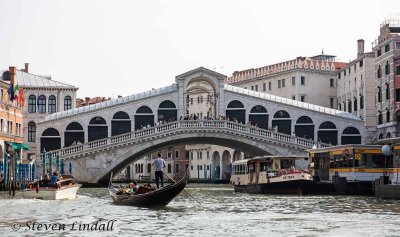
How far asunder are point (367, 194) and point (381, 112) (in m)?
15.2

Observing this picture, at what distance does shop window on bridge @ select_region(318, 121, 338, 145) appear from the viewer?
50.4 metres

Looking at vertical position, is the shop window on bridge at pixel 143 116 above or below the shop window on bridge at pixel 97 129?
above

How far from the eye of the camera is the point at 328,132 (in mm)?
50500

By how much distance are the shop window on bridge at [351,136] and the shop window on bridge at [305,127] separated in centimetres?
193

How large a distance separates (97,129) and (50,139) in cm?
276

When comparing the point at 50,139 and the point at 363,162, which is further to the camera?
the point at 50,139

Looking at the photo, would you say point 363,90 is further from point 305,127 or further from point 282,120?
point 282,120

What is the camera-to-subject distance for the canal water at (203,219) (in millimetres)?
17359

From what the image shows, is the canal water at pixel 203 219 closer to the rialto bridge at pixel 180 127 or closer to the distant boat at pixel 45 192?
the distant boat at pixel 45 192

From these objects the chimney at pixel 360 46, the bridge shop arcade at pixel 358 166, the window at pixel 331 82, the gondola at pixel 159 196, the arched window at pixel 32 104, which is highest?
the chimney at pixel 360 46

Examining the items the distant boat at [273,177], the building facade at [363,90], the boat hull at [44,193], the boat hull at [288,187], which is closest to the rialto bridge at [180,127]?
the building facade at [363,90]

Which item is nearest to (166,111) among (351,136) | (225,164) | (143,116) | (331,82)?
(143,116)

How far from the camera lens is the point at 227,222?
19.5 metres

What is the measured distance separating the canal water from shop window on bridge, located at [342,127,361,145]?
23226mm
